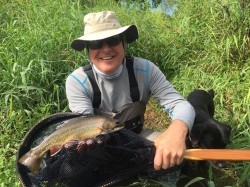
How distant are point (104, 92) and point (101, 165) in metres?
0.70

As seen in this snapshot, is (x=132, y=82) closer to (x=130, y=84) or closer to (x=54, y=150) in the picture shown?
(x=130, y=84)

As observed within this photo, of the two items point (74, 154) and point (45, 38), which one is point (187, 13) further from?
point (74, 154)

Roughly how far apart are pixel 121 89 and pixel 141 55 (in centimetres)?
211

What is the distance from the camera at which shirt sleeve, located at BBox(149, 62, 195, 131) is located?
7.97 feet

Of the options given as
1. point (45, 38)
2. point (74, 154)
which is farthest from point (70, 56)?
point (74, 154)

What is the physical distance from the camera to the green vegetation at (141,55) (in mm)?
3387

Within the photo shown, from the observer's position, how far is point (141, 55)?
4.85 m

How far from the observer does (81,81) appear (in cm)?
270

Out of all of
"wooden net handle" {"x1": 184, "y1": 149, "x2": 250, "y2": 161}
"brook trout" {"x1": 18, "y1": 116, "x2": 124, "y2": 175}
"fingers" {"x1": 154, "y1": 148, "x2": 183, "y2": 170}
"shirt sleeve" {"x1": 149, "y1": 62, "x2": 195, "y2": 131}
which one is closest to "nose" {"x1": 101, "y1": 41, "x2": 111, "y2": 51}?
"shirt sleeve" {"x1": 149, "y1": 62, "x2": 195, "y2": 131}

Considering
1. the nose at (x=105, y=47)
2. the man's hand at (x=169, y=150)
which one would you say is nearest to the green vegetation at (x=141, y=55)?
the man's hand at (x=169, y=150)

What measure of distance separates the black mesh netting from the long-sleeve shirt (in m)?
0.38

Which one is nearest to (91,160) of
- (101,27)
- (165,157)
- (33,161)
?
(33,161)

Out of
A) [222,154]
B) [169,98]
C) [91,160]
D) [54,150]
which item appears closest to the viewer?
[222,154]

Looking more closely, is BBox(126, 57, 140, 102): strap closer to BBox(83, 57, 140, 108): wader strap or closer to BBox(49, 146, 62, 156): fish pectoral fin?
BBox(83, 57, 140, 108): wader strap
